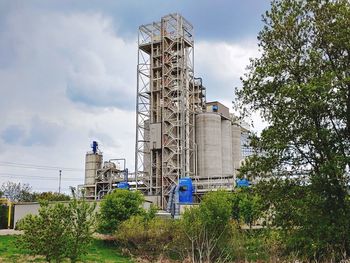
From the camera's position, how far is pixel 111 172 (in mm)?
56500

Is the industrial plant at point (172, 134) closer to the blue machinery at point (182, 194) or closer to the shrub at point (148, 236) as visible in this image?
the blue machinery at point (182, 194)

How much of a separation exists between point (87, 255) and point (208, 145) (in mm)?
27535

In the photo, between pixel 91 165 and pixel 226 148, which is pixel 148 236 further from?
pixel 91 165

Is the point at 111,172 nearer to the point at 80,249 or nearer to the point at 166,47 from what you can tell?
the point at 166,47

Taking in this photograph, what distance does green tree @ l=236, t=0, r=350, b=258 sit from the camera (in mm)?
15352

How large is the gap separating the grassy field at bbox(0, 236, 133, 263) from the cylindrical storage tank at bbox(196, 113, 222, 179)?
2149 cm

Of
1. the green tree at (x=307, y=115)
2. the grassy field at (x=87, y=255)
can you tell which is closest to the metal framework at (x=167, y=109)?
the grassy field at (x=87, y=255)

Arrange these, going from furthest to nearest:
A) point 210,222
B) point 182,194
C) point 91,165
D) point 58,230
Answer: point 91,165, point 182,194, point 210,222, point 58,230

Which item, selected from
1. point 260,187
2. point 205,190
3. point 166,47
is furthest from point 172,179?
point 260,187

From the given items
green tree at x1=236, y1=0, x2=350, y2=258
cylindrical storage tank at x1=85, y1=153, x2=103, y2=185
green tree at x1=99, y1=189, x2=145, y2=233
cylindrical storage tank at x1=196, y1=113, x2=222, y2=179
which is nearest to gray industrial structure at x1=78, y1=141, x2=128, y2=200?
cylindrical storage tank at x1=85, y1=153, x2=103, y2=185

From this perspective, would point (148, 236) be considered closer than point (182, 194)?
Yes

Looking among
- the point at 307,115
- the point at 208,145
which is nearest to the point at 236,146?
the point at 208,145

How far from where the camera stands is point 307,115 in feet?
53.6

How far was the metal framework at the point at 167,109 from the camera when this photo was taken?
165 feet
